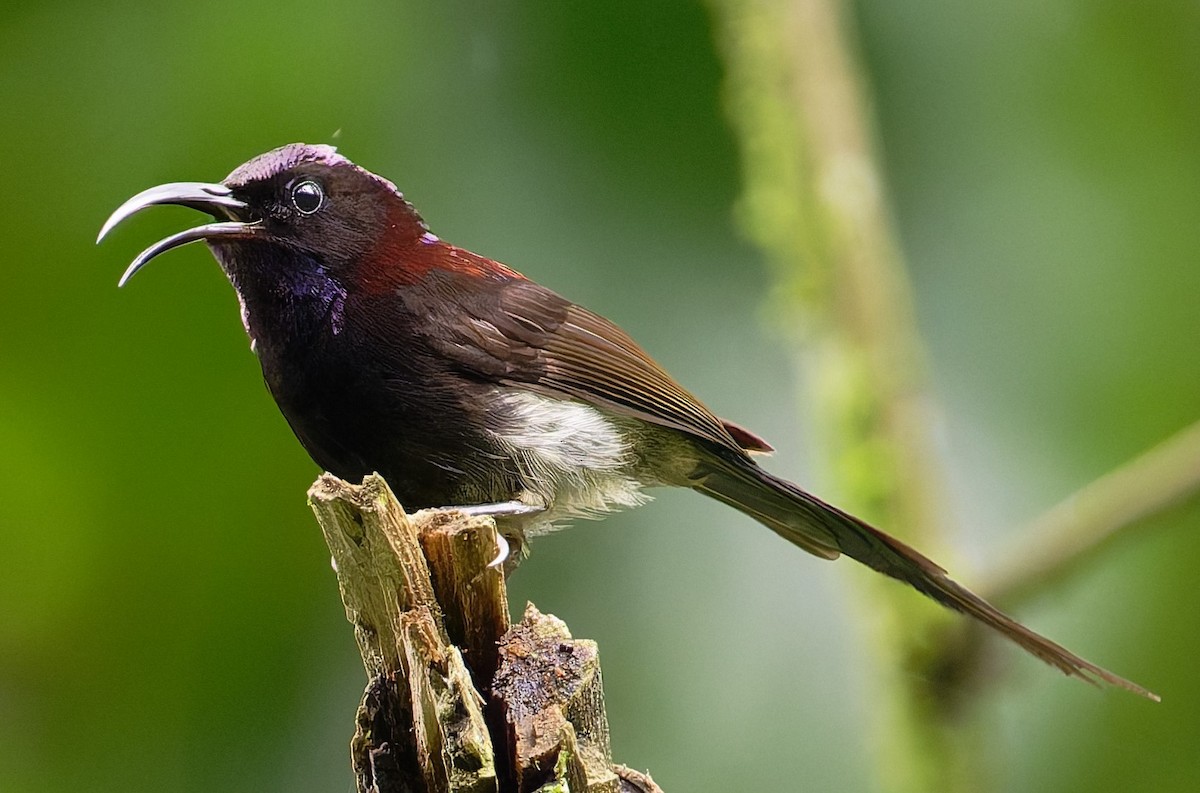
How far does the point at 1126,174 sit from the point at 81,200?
3.64 metres

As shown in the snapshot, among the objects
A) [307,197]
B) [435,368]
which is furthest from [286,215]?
[435,368]

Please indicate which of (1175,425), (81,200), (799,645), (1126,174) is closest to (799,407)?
(799,645)

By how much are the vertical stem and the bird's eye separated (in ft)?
5.20

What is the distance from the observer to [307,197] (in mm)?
3051

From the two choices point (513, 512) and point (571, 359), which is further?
point (571, 359)

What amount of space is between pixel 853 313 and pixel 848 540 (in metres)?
0.80

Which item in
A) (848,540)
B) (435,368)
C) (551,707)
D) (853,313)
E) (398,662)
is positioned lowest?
(551,707)

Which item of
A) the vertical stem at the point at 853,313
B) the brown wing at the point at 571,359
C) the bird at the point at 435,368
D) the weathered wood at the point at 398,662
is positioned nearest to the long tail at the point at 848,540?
the bird at the point at 435,368

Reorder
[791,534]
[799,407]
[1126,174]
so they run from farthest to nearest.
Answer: [1126,174]
[799,407]
[791,534]

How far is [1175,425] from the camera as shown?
4836 mm

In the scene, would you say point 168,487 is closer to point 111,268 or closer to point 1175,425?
point 111,268

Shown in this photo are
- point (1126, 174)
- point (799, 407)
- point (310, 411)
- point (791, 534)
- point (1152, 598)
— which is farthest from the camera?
point (1126, 174)

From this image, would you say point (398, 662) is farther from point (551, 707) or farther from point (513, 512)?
point (513, 512)

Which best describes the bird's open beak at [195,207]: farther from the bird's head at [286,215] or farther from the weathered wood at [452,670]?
the weathered wood at [452,670]
